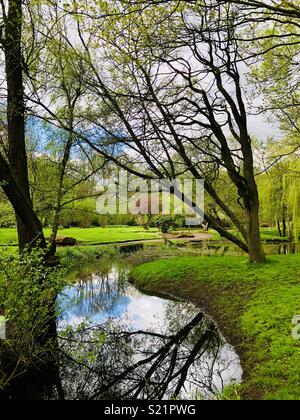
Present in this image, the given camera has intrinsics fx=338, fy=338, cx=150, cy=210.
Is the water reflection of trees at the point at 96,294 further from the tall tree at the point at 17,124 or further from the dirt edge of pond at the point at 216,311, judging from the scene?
the tall tree at the point at 17,124

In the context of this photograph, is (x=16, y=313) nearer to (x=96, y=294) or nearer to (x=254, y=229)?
(x=96, y=294)

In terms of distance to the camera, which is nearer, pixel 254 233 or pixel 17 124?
pixel 17 124

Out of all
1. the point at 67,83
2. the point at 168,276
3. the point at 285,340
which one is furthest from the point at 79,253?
the point at 285,340

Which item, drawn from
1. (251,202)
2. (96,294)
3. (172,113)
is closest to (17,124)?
(172,113)

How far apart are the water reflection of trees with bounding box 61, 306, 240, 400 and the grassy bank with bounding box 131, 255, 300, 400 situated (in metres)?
0.51

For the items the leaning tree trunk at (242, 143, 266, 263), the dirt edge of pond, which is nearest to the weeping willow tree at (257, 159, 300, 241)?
the leaning tree trunk at (242, 143, 266, 263)

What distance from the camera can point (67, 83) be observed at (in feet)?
36.0

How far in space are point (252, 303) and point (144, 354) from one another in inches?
111

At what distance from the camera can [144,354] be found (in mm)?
6035

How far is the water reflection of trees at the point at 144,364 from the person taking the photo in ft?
15.6

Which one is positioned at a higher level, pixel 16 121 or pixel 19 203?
pixel 16 121

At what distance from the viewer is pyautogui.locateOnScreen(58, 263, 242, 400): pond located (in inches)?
190

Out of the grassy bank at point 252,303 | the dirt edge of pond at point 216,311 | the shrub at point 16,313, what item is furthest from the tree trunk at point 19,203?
the grassy bank at point 252,303

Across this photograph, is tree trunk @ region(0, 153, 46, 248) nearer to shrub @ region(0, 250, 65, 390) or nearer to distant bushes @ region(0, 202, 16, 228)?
shrub @ region(0, 250, 65, 390)
